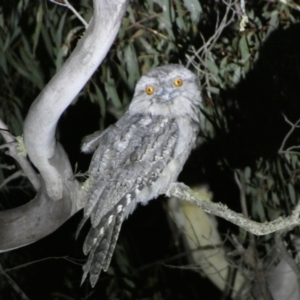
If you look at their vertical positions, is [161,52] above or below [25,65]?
below

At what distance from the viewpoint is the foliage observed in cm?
395

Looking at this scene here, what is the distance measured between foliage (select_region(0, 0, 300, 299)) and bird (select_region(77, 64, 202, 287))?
2.42ft

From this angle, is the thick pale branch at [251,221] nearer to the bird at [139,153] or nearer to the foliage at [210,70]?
the bird at [139,153]

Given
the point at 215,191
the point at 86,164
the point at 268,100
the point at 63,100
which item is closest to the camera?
the point at 63,100

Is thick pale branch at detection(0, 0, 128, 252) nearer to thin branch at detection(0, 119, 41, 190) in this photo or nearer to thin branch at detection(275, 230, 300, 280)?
thin branch at detection(0, 119, 41, 190)

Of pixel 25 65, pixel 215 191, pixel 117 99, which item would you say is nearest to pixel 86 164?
pixel 117 99

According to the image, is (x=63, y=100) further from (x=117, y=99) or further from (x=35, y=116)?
(x=117, y=99)

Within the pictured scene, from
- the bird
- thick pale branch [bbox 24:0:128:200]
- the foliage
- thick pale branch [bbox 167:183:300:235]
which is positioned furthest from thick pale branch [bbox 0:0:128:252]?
the foliage

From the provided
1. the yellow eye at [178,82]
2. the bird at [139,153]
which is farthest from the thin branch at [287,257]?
the yellow eye at [178,82]

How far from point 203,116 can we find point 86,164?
0.71 metres

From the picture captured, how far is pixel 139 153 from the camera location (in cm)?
298

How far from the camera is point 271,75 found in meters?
4.10

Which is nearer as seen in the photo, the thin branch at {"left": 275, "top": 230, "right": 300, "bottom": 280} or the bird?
the bird

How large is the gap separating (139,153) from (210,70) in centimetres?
112
